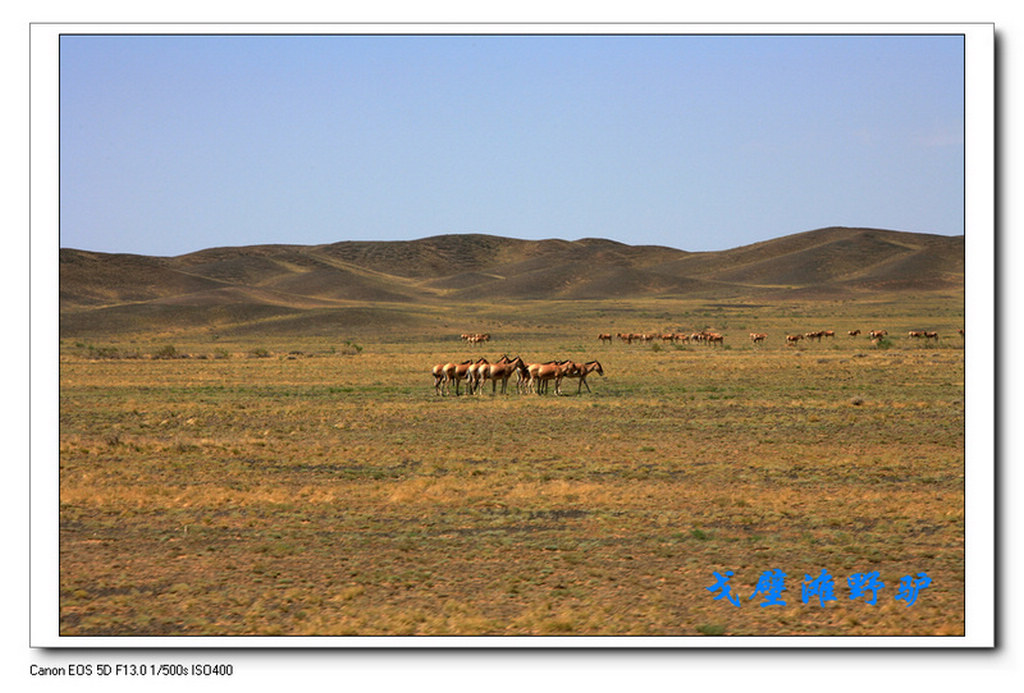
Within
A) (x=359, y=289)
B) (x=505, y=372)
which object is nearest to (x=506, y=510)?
(x=505, y=372)

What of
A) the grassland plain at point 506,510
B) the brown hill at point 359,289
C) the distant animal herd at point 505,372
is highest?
the brown hill at point 359,289

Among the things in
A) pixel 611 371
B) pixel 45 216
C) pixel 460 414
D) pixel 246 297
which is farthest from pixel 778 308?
pixel 45 216

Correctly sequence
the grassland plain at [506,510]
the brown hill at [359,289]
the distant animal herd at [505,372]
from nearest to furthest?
the grassland plain at [506,510]
the distant animal herd at [505,372]
the brown hill at [359,289]

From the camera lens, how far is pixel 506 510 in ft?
43.1

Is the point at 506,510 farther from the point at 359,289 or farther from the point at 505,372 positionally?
the point at 359,289

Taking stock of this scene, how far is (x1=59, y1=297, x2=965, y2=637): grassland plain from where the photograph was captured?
8.72 m

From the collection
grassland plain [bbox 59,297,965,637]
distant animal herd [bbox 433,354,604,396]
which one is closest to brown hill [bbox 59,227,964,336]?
distant animal herd [bbox 433,354,604,396]

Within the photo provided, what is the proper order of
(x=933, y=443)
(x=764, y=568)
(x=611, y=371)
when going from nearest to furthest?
(x=764, y=568)
(x=933, y=443)
(x=611, y=371)

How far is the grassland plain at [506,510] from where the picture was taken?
8719 mm

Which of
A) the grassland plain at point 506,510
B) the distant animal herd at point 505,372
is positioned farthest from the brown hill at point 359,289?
the grassland plain at point 506,510

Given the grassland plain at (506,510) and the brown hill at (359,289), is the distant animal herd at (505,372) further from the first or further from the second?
the brown hill at (359,289)

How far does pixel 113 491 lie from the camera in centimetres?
1469
